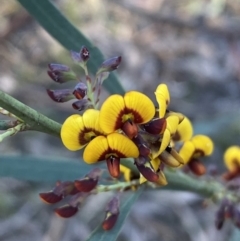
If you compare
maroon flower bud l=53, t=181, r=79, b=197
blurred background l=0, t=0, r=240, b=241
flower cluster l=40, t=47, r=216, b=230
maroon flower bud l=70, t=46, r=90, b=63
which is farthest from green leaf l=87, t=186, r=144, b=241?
blurred background l=0, t=0, r=240, b=241

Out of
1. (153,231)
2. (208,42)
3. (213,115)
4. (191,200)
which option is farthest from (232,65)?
(153,231)

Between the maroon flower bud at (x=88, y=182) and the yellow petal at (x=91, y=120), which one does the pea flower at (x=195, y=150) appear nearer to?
the maroon flower bud at (x=88, y=182)

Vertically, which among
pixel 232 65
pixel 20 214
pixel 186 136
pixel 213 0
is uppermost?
pixel 213 0

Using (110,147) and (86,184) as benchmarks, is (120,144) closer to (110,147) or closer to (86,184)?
(110,147)

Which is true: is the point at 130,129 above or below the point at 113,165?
above

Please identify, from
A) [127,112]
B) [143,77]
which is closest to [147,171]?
[127,112]

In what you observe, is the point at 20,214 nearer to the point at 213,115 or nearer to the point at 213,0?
the point at 213,115
